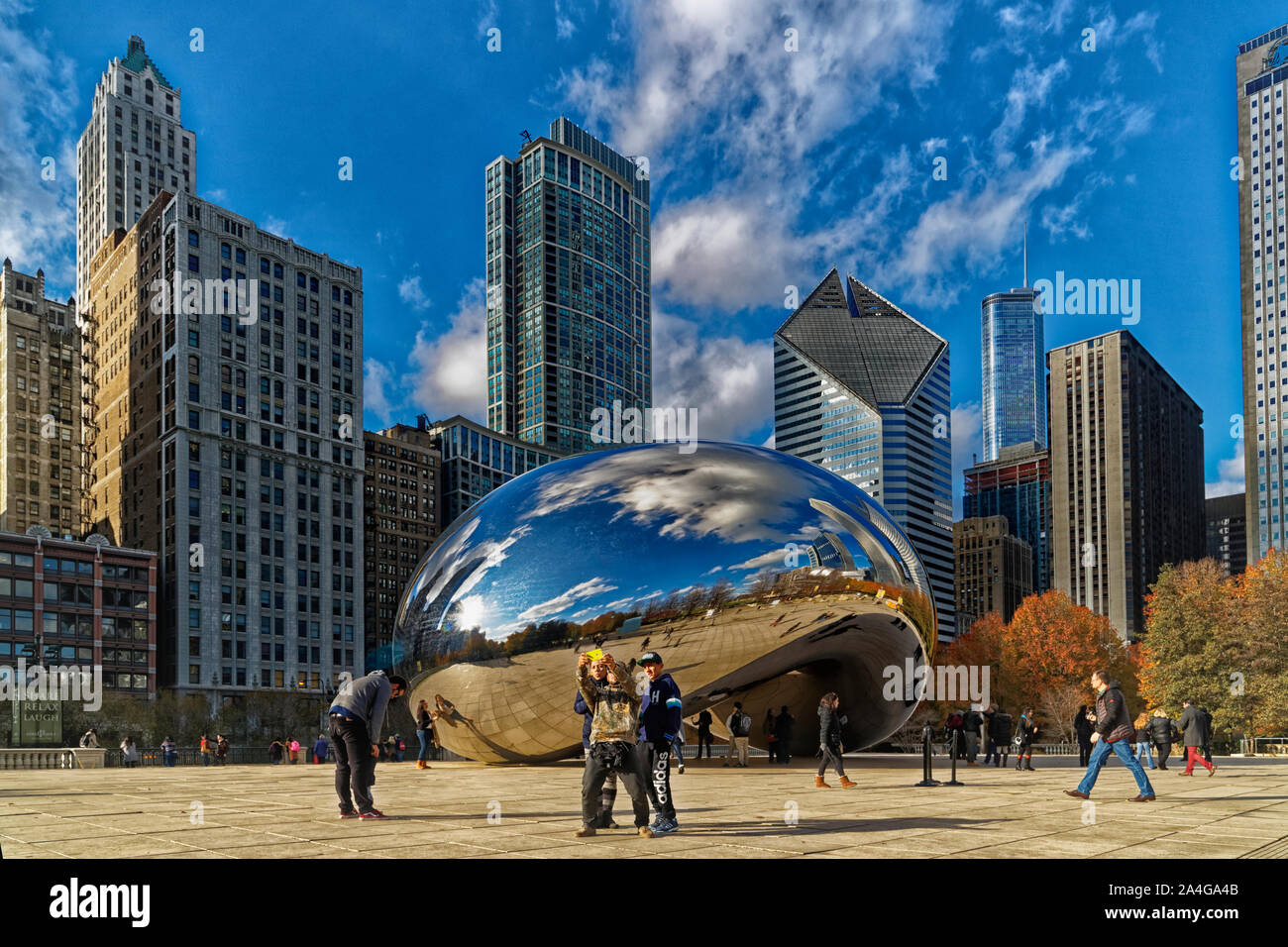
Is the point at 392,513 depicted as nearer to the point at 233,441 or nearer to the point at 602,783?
the point at 233,441

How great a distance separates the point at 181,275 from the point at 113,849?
120755mm

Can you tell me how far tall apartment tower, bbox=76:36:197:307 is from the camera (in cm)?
16375

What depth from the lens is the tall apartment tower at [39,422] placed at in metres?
136

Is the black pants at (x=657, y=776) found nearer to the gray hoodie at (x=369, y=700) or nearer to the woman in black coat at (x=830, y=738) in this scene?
the gray hoodie at (x=369, y=700)

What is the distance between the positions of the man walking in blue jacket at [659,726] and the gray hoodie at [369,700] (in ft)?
11.1

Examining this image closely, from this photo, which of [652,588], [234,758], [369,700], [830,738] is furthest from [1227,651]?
[369,700]

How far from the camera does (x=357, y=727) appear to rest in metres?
13.4

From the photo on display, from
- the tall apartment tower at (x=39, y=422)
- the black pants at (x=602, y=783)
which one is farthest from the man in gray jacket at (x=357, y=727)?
the tall apartment tower at (x=39, y=422)

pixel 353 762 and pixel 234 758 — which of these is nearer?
pixel 353 762

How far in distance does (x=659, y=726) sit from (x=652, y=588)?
921 cm

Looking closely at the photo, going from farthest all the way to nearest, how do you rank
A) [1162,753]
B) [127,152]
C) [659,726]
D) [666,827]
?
[127,152]
[1162,753]
[659,726]
[666,827]

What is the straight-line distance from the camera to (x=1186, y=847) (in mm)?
9828
